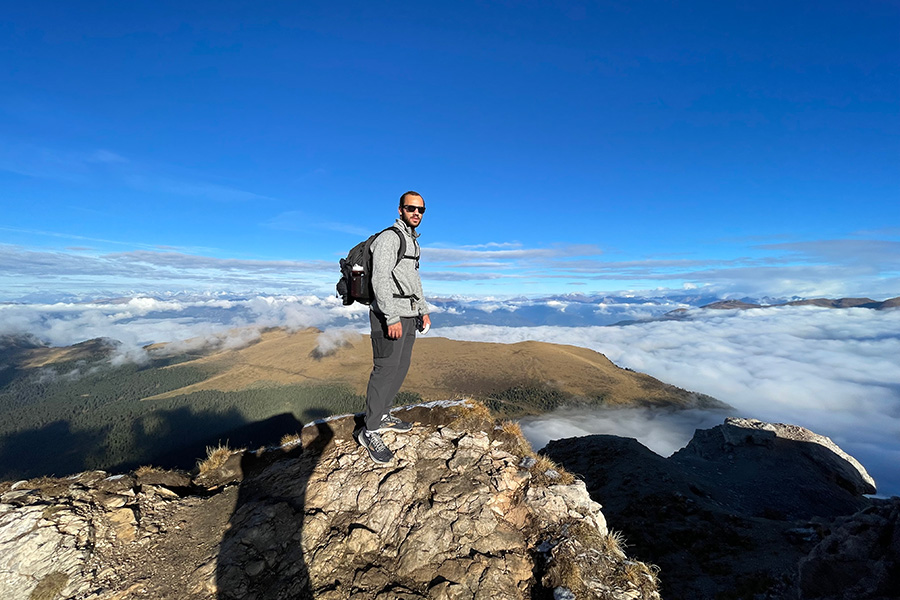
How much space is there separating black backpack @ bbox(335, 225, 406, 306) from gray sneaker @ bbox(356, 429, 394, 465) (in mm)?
3067

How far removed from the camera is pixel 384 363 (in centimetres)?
695

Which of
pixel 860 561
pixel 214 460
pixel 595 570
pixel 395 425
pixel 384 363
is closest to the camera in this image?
pixel 595 570

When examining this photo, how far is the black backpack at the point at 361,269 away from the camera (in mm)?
6539

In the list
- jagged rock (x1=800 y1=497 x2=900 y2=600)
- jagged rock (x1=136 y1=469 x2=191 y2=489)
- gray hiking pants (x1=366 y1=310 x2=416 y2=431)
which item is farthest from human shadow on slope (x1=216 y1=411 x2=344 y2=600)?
jagged rock (x1=800 y1=497 x2=900 y2=600)

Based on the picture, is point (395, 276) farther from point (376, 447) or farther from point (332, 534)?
point (332, 534)

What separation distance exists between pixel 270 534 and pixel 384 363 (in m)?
3.46

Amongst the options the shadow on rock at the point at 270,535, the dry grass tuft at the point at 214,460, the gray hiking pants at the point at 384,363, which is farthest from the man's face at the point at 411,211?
the dry grass tuft at the point at 214,460

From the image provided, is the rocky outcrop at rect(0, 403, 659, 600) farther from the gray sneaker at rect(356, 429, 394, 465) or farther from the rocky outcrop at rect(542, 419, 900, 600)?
the rocky outcrop at rect(542, 419, 900, 600)

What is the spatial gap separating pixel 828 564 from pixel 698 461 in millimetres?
22800

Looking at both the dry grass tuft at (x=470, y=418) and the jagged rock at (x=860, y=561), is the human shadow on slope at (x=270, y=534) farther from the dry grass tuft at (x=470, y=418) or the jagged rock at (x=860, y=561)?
the jagged rock at (x=860, y=561)

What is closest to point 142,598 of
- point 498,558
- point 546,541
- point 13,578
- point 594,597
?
point 13,578

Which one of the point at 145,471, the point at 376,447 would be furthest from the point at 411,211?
the point at 145,471

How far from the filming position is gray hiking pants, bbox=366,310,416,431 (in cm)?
687

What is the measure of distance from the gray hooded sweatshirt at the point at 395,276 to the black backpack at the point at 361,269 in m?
0.10
